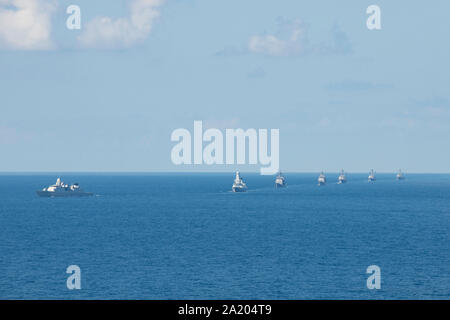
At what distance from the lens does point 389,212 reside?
197 m

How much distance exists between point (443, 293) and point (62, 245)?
72.4m

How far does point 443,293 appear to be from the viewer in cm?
7300

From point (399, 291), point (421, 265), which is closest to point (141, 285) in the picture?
point (399, 291)

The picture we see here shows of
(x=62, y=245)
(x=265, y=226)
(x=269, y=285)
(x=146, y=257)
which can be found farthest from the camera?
(x=265, y=226)

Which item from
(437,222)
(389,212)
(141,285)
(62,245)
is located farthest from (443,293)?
(389,212)

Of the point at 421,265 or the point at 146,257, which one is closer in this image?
the point at 421,265
